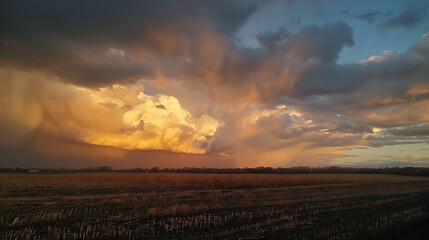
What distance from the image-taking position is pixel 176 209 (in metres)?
20.4

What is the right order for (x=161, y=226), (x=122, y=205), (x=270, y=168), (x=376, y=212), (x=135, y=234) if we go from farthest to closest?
1. (x=270, y=168)
2. (x=122, y=205)
3. (x=376, y=212)
4. (x=161, y=226)
5. (x=135, y=234)

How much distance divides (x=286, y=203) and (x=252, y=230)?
11.3 metres

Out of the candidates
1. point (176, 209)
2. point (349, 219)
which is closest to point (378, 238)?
point (349, 219)

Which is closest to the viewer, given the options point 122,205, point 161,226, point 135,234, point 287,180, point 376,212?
point 135,234

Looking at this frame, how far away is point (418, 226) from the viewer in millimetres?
15406

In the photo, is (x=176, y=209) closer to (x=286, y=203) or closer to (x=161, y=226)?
(x=161, y=226)

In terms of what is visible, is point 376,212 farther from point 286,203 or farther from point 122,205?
point 122,205

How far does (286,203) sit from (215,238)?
1352cm

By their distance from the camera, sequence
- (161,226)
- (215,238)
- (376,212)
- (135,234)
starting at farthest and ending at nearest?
(376,212)
(161,226)
(135,234)
(215,238)

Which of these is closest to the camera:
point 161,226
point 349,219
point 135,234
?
point 135,234

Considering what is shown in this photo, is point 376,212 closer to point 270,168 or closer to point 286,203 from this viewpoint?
point 286,203

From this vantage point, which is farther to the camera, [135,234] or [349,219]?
[349,219]

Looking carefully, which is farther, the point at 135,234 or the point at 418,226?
the point at 418,226

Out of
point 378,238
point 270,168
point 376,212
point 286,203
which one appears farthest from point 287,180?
point 270,168
